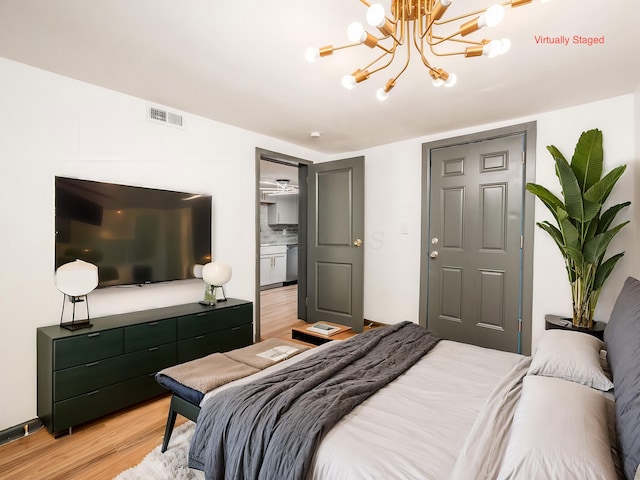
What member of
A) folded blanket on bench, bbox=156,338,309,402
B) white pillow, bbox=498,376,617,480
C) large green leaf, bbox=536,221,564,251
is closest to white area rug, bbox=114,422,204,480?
folded blanket on bench, bbox=156,338,309,402

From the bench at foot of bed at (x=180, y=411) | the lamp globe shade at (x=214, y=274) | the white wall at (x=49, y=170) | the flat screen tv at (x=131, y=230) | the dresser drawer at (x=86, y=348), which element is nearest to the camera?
the bench at foot of bed at (x=180, y=411)

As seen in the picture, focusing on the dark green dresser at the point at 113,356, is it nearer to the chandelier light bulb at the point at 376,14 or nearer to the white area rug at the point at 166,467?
the white area rug at the point at 166,467

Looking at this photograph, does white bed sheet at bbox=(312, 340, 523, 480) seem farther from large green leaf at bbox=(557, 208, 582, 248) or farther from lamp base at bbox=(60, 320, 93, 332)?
lamp base at bbox=(60, 320, 93, 332)

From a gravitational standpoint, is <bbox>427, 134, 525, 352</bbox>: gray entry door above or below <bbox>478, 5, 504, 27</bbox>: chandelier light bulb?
below

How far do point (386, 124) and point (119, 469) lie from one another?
3.50 meters

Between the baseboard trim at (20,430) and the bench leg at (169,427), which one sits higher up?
the bench leg at (169,427)

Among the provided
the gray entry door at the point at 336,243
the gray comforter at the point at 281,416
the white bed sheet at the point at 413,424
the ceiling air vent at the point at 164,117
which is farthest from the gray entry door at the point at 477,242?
the ceiling air vent at the point at 164,117

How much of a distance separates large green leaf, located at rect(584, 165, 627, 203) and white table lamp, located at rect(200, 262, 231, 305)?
122 inches

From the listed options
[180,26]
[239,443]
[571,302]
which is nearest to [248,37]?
[180,26]

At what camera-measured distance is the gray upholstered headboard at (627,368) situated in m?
0.86

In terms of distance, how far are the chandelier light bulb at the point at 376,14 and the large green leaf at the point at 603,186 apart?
2288mm

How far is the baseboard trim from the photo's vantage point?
207 cm

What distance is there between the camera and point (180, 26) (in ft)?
6.02

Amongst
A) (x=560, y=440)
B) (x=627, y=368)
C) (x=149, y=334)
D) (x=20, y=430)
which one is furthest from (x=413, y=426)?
(x=20, y=430)
